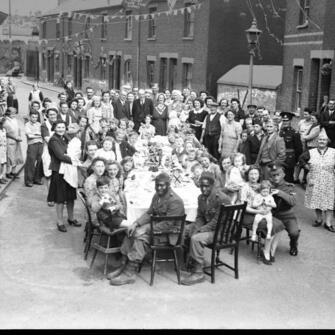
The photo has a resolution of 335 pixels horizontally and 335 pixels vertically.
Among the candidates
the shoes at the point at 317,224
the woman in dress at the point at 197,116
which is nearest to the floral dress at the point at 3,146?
the woman in dress at the point at 197,116

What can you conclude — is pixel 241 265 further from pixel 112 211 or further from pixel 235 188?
pixel 112 211

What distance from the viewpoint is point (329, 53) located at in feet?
55.7

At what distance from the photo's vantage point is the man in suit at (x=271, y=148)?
1070cm

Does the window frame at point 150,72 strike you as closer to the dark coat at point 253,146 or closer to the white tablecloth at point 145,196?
the dark coat at point 253,146

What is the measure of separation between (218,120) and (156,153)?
3.75 meters

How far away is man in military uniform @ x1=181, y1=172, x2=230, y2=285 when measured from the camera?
723 centimetres

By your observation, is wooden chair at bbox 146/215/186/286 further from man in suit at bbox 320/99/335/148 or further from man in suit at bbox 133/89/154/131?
man in suit at bbox 133/89/154/131

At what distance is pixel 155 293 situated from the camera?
267 inches

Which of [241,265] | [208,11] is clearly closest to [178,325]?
[241,265]

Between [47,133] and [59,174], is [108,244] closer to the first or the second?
[59,174]

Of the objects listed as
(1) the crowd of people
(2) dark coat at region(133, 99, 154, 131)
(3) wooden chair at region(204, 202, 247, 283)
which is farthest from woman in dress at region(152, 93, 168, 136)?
(3) wooden chair at region(204, 202, 247, 283)

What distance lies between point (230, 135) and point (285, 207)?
4463 millimetres

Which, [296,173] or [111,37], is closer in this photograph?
[296,173]

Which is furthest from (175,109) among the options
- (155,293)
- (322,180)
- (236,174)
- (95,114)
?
(155,293)
